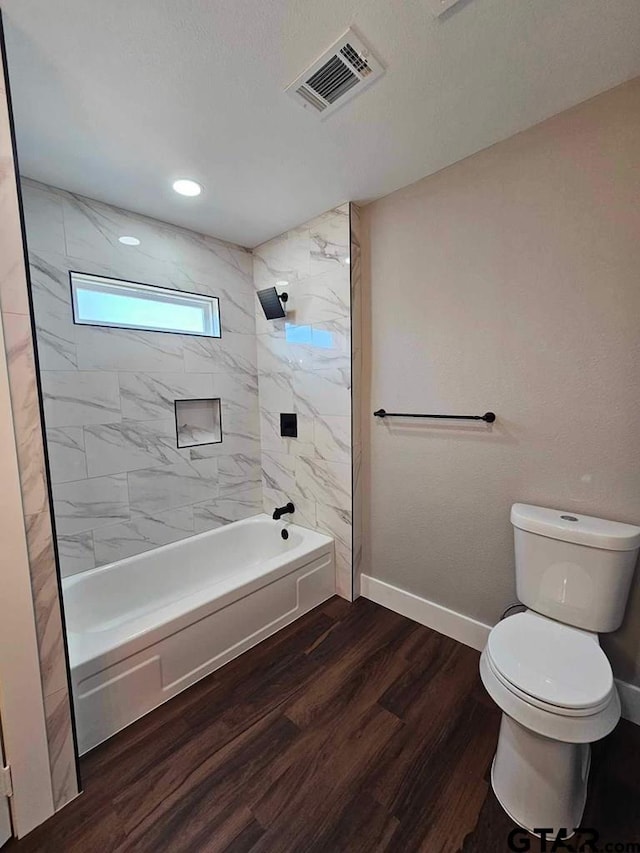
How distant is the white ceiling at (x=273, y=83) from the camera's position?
101 cm

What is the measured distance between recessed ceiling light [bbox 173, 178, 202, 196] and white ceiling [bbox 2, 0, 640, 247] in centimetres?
4

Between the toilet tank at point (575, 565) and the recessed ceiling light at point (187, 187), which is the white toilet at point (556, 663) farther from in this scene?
the recessed ceiling light at point (187, 187)

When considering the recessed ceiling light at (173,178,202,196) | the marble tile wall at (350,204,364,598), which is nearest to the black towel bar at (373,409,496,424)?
the marble tile wall at (350,204,364,598)

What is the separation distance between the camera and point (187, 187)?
183cm

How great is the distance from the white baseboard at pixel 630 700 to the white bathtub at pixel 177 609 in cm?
147

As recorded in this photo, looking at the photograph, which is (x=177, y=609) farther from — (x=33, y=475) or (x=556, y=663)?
(x=556, y=663)

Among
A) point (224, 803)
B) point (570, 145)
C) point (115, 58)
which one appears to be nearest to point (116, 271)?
point (115, 58)

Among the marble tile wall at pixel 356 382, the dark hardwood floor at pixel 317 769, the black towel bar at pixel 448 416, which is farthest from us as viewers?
the marble tile wall at pixel 356 382

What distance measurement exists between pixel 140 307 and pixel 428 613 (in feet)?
8.27

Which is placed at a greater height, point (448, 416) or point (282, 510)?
point (448, 416)

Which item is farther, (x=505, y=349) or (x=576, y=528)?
(x=505, y=349)

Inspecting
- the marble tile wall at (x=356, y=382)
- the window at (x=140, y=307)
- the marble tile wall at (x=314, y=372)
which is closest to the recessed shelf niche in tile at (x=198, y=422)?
the marble tile wall at (x=314, y=372)

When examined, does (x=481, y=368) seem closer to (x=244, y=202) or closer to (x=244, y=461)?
(x=244, y=202)

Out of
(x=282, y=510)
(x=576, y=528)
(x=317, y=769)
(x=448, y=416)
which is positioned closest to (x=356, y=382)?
(x=448, y=416)
